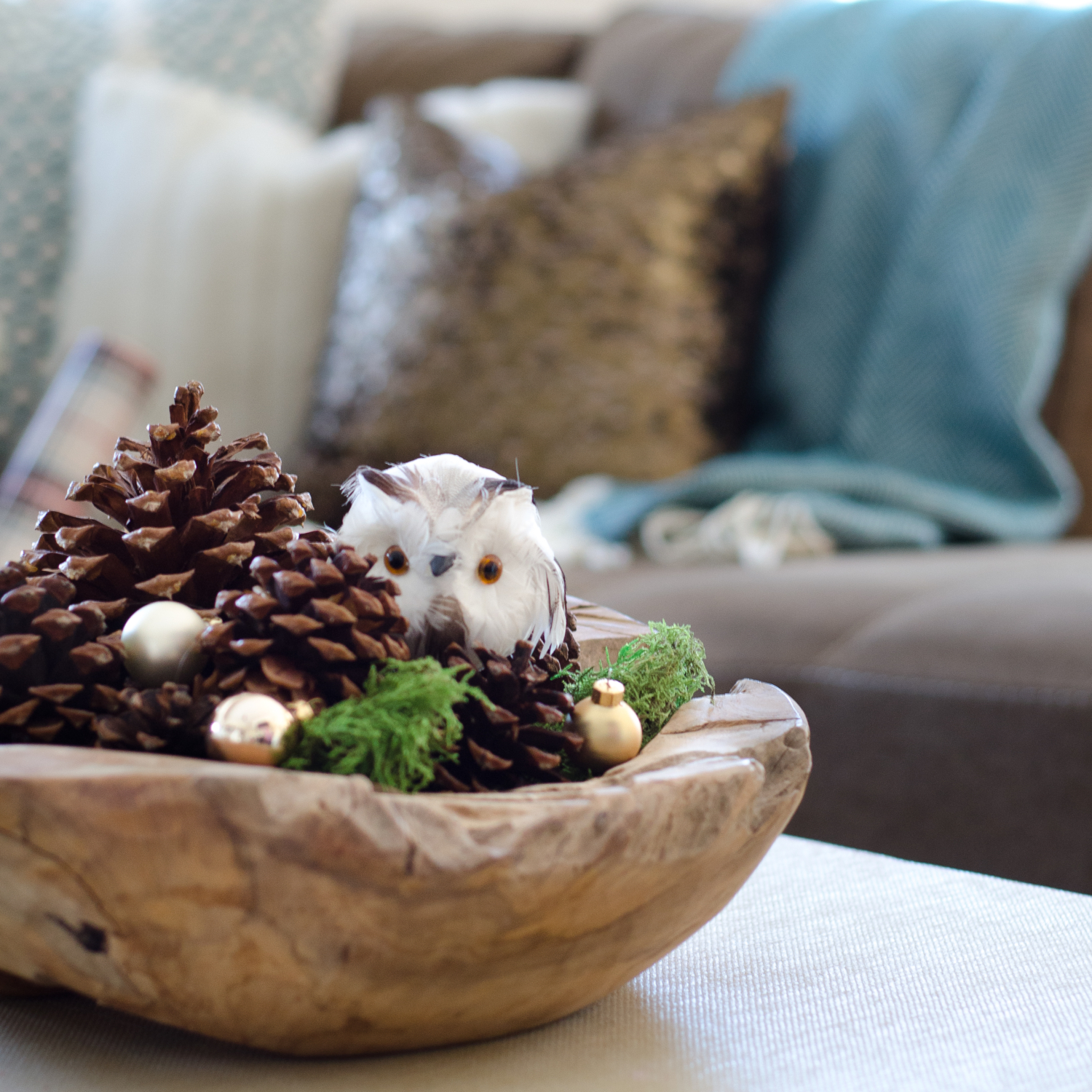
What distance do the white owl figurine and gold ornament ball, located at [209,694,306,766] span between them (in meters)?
0.07

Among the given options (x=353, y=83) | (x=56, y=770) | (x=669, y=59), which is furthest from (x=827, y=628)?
(x=353, y=83)

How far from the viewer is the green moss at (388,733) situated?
327 millimetres

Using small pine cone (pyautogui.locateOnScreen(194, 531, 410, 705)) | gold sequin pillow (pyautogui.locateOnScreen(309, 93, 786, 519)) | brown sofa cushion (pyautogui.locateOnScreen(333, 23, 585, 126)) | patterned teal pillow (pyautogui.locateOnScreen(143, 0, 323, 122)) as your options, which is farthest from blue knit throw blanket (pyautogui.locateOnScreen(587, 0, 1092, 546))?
small pine cone (pyautogui.locateOnScreen(194, 531, 410, 705))

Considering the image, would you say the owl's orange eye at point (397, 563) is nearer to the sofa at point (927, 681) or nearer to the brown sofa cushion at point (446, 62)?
the sofa at point (927, 681)

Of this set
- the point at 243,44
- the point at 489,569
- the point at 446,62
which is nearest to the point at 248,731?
the point at 489,569

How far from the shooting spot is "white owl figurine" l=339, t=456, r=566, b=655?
38 centimetres


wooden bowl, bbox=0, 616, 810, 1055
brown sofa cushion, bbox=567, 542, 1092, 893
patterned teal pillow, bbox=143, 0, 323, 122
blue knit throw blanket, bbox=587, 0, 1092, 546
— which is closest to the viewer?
wooden bowl, bbox=0, 616, 810, 1055

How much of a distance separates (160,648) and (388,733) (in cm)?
8

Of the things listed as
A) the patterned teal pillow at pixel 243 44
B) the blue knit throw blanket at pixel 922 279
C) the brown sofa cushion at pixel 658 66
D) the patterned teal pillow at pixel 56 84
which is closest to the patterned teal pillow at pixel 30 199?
the patterned teal pillow at pixel 56 84

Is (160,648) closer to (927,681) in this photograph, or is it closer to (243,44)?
(927,681)

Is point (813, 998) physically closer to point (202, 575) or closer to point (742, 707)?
point (742, 707)

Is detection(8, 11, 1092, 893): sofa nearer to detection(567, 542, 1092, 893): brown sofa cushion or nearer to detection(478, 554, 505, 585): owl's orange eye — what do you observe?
detection(567, 542, 1092, 893): brown sofa cushion

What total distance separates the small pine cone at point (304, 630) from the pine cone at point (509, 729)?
1.2 inches

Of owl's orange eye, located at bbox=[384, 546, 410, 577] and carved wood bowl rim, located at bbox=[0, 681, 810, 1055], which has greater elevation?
owl's orange eye, located at bbox=[384, 546, 410, 577]
